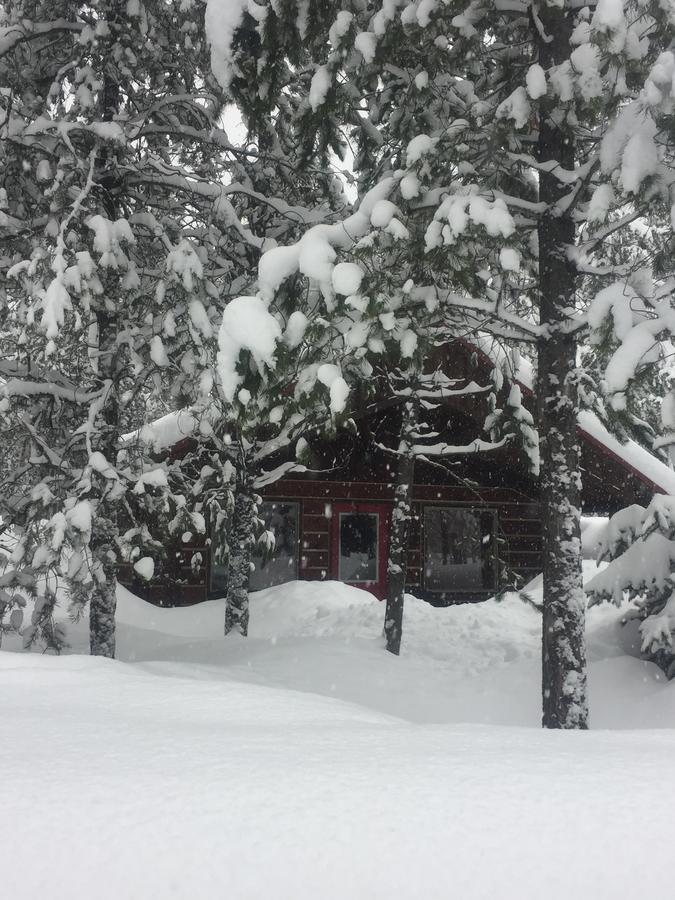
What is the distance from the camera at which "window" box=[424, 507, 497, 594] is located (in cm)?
1739

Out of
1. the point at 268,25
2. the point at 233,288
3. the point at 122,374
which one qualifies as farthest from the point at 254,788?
the point at 233,288

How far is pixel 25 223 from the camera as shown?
8.56 meters

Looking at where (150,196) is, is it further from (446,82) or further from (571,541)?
(571,541)

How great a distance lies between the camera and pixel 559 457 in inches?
239

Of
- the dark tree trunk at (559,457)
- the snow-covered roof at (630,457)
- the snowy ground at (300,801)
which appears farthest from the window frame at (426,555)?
the snowy ground at (300,801)

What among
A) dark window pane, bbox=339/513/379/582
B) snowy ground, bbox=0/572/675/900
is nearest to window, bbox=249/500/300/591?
dark window pane, bbox=339/513/379/582

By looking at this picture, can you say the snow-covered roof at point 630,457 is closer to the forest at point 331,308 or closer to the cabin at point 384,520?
the forest at point 331,308

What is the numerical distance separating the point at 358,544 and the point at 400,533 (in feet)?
22.4

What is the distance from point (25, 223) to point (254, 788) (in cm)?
792

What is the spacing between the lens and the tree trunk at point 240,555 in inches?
418

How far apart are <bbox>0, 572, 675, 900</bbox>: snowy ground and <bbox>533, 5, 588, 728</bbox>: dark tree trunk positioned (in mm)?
2448

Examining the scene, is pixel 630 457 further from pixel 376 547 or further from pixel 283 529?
→ pixel 283 529

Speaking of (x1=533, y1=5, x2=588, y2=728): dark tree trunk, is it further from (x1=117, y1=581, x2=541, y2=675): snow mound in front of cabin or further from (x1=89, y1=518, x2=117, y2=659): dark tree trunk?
(x1=89, y1=518, x2=117, y2=659): dark tree trunk

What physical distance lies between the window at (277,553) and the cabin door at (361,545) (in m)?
0.84
